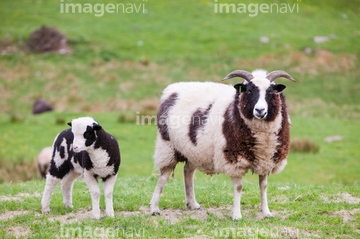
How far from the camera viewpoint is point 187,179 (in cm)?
1102

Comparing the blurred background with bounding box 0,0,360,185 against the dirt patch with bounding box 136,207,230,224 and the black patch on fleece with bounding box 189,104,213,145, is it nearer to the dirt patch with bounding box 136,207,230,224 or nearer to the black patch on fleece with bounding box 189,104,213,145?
the dirt patch with bounding box 136,207,230,224

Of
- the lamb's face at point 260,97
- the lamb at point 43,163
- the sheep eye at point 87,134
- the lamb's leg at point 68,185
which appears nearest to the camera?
the lamb's face at point 260,97

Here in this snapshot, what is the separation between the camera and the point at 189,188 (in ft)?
35.9

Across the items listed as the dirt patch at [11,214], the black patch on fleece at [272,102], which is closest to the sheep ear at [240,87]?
the black patch on fleece at [272,102]

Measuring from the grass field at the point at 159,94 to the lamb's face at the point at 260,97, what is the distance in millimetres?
1836

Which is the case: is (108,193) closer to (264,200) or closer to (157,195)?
(157,195)

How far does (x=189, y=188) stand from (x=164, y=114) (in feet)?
4.93

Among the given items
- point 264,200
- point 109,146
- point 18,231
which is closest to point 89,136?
A: point 109,146

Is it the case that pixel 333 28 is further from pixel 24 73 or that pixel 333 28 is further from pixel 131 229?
pixel 131 229

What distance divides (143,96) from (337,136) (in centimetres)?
1172

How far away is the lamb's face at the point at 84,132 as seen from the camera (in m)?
9.55

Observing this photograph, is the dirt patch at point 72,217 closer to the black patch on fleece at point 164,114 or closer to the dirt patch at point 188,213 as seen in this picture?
the dirt patch at point 188,213

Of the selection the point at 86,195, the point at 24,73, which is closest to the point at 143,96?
the point at 24,73

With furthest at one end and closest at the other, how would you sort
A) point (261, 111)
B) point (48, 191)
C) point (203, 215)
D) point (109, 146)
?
point (48, 191) → point (203, 215) → point (109, 146) → point (261, 111)
